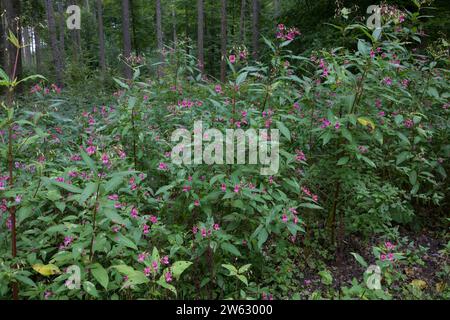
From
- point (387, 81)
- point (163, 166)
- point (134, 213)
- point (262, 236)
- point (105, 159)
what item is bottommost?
point (262, 236)

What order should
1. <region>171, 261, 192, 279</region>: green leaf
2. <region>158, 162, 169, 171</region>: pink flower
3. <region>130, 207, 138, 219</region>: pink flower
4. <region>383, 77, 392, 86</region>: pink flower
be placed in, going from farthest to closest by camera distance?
1. <region>383, 77, 392, 86</region>: pink flower
2. <region>158, 162, 169, 171</region>: pink flower
3. <region>130, 207, 138, 219</region>: pink flower
4. <region>171, 261, 192, 279</region>: green leaf

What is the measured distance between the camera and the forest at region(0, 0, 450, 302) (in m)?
2.28

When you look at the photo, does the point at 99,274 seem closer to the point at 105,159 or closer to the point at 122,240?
the point at 122,240

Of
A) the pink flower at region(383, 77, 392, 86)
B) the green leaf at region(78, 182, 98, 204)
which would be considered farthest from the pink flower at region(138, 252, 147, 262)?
the pink flower at region(383, 77, 392, 86)

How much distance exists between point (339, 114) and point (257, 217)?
49.6 inches

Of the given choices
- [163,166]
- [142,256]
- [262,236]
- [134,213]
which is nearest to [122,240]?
[142,256]

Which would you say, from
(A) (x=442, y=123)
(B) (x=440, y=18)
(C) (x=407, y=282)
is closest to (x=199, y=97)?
(A) (x=442, y=123)

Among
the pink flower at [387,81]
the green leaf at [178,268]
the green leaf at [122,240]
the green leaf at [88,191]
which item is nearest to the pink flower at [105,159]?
the green leaf at [88,191]

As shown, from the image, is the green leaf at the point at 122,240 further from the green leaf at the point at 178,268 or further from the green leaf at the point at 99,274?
the green leaf at the point at 178,268

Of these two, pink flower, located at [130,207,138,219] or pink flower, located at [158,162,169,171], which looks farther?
pink flower, located at [158,162,169,171]

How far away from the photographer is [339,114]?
10.9 feet

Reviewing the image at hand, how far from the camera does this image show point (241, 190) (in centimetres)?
260

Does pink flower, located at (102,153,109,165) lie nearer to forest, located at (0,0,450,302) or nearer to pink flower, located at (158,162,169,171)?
forest, located at (0,0,450,302)

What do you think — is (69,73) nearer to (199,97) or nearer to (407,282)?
(199,97)
